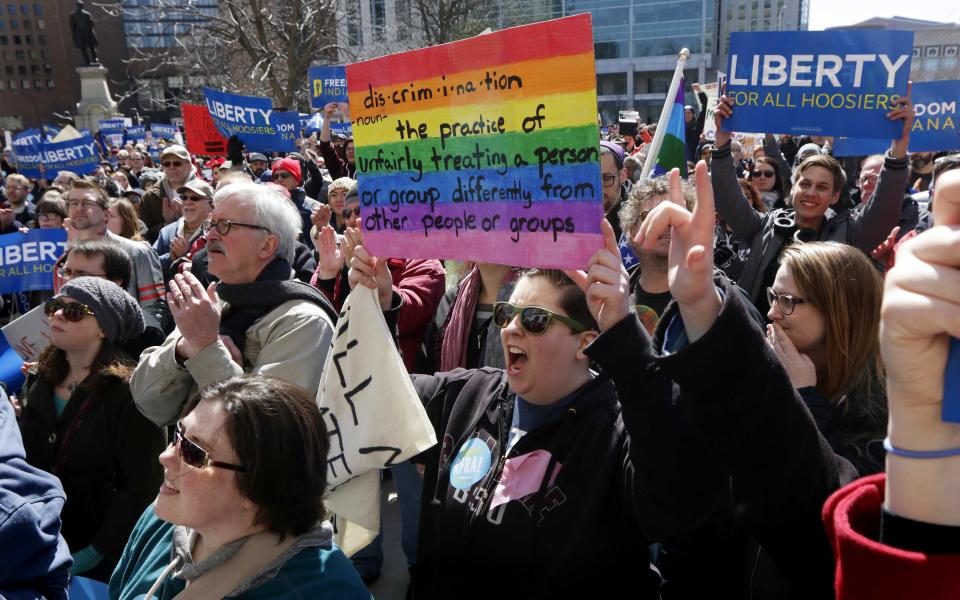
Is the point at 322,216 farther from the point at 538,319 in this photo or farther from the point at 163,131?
the point at 163,131

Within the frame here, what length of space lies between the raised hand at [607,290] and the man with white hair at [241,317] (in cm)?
132

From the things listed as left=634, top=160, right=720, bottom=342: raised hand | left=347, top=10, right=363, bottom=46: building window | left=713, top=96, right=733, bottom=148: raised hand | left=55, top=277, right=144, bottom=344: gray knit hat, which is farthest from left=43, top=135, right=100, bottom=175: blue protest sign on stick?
left=347, top=10, right=363, bottom=46: building window

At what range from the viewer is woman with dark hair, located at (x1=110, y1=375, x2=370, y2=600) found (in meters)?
1.88

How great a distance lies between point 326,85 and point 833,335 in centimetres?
1082

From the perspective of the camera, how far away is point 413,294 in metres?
3.79

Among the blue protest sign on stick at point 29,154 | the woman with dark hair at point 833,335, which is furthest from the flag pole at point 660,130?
the blue protest sign on stick at point 29,154

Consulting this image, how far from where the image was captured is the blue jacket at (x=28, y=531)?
6.12 ft

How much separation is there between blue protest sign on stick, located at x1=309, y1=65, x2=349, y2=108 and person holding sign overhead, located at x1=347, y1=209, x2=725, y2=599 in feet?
33.6

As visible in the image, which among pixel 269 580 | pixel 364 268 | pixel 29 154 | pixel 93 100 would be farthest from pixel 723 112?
pixel 93 100

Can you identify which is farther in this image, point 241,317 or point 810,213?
point 810,213

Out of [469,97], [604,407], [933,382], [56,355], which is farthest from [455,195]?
[56,355]

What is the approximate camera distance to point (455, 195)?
7.64 feet

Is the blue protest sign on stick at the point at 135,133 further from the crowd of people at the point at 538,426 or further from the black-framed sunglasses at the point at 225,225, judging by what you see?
the black-framed sunglasses at the point at 225,225

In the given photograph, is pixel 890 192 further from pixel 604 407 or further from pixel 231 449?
pixel 231 449
